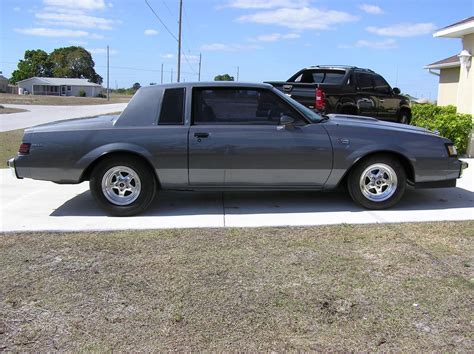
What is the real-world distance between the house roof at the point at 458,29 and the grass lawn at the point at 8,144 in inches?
368

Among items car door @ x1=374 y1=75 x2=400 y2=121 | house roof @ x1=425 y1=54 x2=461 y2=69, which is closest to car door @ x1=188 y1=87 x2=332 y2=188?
car door @ x1=374 y1=75 x2=400 y2=121

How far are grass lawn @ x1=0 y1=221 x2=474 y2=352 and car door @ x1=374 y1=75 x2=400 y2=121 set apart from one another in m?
8.02

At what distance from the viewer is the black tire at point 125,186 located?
19.2ft

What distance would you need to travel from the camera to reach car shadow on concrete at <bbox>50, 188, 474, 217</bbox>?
6.16m

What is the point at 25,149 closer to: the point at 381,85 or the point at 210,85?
the point at 210,85

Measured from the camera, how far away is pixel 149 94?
6.06m

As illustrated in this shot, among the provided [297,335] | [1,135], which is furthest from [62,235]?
[1,135]

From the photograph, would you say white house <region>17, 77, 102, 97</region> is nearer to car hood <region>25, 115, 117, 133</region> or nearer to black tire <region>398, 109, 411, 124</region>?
black tire <region>398, 109, 411, 124</region>

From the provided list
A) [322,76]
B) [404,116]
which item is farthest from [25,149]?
[404,116]

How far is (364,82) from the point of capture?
1259 centimetres

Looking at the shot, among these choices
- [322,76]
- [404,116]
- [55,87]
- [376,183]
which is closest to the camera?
[376,183]

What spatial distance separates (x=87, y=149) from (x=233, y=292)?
9.21 feet

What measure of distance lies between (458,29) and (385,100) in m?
2.65

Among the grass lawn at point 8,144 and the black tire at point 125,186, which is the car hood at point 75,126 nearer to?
the black tire at point 125,186
